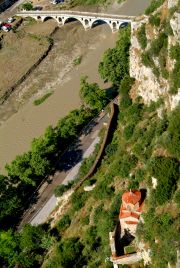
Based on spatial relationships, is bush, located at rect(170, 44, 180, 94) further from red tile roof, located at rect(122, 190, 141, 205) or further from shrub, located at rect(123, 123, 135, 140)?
red tile roof, located at rect(122, 190, 141, 205)

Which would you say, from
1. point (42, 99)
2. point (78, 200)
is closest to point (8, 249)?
point (78, 200)

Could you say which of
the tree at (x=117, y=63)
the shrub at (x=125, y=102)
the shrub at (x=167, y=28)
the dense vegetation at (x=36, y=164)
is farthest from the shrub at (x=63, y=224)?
the tree at (x=117, y=63)

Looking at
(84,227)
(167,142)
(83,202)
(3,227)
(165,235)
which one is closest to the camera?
(165,235)

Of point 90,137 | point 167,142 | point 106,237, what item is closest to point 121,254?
point 106,237

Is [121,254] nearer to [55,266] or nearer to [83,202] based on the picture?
[55,266]

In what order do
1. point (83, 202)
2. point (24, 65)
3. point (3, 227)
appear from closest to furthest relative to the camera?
point (83, 202)
point (3, 227)
point (24, 65)
